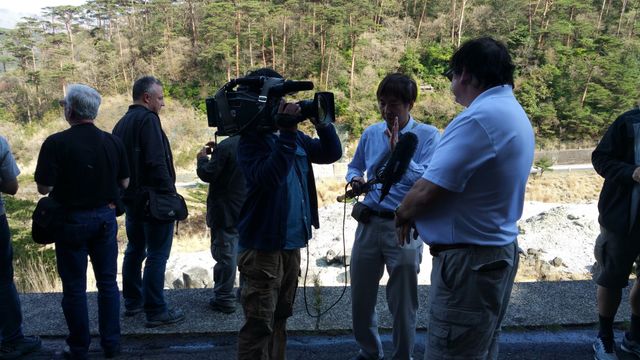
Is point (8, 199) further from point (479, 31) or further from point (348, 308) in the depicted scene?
point (479, 31)

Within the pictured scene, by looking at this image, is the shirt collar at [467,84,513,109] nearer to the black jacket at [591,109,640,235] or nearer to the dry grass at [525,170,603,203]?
the black jacket at [591,109,640,235]

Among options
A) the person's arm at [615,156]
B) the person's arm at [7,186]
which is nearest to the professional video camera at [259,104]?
the person's arm at [7,186]

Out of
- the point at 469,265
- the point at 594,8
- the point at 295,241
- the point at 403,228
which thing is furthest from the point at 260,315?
the point at 594,8

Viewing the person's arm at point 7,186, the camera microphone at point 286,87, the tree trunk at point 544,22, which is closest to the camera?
the camera microphone at point 286,87

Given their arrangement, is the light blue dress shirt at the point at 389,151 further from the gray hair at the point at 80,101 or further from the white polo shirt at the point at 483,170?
the gray hair at the point at 80,101

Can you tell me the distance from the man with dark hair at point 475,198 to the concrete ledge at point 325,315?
1.69 m

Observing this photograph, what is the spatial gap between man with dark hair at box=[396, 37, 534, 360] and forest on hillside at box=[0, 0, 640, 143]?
31.8 m

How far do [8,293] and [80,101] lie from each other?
131 cm

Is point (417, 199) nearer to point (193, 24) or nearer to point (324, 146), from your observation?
point (324, 146)

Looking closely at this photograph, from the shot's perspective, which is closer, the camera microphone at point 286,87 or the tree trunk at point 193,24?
the camera microphone at point 286,87

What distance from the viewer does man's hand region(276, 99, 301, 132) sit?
7.39 ft

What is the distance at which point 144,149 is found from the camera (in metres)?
3.51

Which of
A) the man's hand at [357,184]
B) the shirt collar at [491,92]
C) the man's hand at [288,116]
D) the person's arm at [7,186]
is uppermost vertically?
the shirt collar at [491,92]

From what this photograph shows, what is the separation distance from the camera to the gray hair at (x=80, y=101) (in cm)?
298
